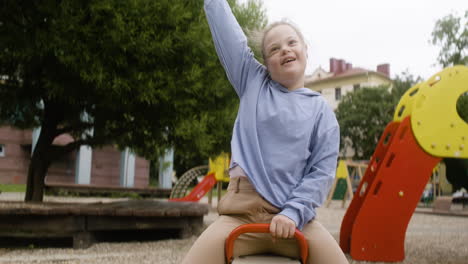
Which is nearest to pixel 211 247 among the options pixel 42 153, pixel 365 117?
pixel 42 153

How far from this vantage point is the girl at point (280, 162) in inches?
61.1

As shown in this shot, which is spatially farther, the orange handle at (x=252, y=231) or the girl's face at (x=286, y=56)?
the girl's face at (x=286, y=56)

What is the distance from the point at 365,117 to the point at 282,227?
114 ft

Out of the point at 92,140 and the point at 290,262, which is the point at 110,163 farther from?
the point at 290,262

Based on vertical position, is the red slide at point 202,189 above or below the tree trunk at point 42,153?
below

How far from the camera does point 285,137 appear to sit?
1650 millimetres

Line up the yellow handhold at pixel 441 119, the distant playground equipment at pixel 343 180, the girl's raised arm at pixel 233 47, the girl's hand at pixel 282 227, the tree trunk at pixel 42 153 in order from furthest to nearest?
the distant playground equipment at pixel 343 180, the tree trunk at pixel 42 153, the yellow handhold at pixel 441 119, the girl's raised arm at pixel 233 47, the girl's hand at pixel 282 227

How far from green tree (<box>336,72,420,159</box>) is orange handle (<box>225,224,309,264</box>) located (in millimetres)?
34287

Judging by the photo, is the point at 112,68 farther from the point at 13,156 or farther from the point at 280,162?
the point at 13,156

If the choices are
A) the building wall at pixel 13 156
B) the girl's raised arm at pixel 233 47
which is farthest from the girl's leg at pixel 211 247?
the building wall at pixel 13 156

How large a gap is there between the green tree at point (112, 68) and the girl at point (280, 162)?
3585 millimetres

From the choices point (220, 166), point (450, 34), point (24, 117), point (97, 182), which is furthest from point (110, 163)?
point (450, 34)

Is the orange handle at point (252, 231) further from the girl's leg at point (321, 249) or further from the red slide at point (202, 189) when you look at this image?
the red slide at point (202, 189)

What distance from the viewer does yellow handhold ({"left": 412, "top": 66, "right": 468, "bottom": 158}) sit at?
4797mm
